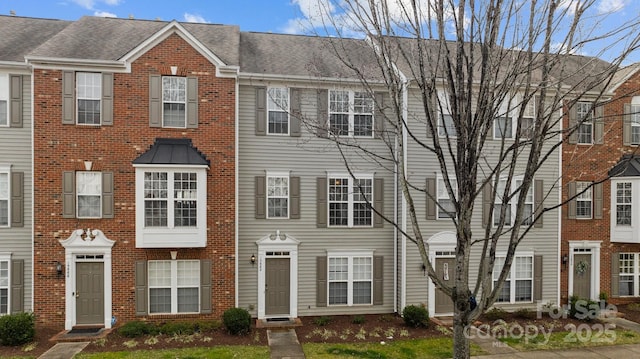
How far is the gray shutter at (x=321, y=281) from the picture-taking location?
12.9 meters

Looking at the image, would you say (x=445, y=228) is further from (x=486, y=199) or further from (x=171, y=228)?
(x=171, y=228)

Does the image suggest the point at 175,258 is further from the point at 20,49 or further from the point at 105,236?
the point at 20,49

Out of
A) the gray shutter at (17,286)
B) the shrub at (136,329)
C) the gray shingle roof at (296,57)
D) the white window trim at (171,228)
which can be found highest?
the gray shingle roof at (296,57)

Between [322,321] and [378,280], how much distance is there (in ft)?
8.18

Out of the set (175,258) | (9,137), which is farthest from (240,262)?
(9,137)

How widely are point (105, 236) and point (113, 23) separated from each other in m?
8.03

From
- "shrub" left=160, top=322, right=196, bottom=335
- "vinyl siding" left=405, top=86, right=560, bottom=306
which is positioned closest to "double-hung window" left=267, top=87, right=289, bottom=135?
"vinyl siding" left=405, top=86, right=560, bottom=306

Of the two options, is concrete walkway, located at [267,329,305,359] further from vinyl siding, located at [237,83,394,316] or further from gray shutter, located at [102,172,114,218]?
gray shutter, located at [102,172,114,218]

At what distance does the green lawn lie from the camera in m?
9.51

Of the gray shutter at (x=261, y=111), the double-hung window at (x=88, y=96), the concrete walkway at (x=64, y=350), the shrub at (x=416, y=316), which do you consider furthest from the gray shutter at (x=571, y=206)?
the double-hung window at (x=88, y=96)

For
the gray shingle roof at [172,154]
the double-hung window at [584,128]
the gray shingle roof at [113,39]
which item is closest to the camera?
the gray shingle roof at [172,154]

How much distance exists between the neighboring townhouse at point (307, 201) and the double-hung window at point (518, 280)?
393 centimetres

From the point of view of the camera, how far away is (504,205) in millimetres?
5281

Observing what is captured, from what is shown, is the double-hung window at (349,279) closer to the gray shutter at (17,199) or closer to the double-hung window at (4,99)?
the gray shutter at (17,199)
